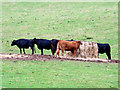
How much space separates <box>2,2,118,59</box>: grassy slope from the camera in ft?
136

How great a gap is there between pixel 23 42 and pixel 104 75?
1275 cm

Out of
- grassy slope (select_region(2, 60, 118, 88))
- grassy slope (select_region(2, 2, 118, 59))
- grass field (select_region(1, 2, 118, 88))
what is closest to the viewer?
grassy slope (select_region(2, 60, 118, 88))

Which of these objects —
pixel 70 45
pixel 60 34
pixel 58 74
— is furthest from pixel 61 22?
pixel 58 74

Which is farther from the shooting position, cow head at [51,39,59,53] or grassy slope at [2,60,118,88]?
cow head at [51,39,59,53]

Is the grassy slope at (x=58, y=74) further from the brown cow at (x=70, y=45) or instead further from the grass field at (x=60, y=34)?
the brown cow at (x=70, y=45)

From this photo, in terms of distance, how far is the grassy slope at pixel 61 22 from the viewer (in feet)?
136

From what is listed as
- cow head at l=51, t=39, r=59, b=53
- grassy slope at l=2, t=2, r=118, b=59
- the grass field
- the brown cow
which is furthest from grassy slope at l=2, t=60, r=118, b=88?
grassy slope at l=2, t=2, r=118, b=59

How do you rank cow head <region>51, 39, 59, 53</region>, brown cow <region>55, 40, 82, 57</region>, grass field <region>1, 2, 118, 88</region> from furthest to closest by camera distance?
cow head <region>51, 39, 59, 53</region>, brown cow <region>55, 40, 82, 57</region>, grass field <region>1, 2, 118, 88</region>

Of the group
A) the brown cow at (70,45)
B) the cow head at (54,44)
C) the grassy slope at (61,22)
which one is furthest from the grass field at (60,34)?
the cow head at (54,44)

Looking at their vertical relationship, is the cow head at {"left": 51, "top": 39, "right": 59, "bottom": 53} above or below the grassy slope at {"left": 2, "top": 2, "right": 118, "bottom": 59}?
below

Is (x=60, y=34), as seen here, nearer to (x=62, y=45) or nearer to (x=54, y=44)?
(x=54, y=44)

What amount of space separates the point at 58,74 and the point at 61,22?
2862 cm

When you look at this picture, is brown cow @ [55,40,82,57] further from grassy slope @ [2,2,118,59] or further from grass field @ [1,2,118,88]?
grassy slope @ [2,2,118,59]

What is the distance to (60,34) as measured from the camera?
4234 cm
